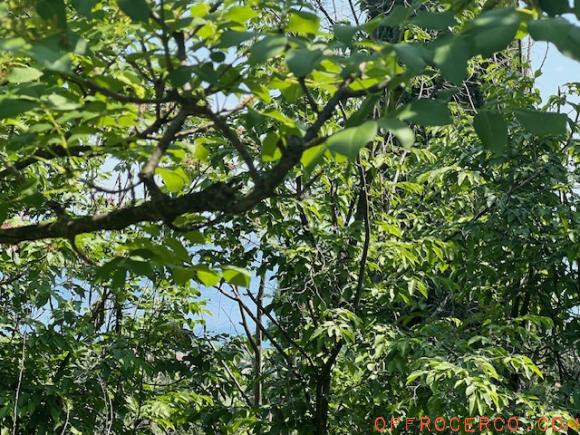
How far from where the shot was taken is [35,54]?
98 centimetres

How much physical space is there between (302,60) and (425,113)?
0.60 feet

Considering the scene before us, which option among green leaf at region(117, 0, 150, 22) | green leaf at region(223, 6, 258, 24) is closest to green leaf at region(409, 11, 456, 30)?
green leaf at region(223, 6, 258, 24)

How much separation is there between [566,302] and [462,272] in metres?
0.61

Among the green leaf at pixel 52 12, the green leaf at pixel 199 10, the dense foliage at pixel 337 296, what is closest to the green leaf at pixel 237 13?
the green leaf at pixel 199 10

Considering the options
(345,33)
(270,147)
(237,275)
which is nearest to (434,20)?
(345,33)

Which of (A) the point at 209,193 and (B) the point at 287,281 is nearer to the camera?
(A) the point at 209,193

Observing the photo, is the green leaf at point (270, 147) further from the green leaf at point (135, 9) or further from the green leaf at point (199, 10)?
the green leaf at point (135, 9)

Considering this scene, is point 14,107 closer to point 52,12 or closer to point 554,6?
point 52,12

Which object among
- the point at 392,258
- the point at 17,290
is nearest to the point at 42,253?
the point at 17,290

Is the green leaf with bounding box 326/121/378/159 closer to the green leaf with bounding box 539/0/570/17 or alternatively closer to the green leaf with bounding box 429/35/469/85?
the green leaf with bounding box 429/35/469/85

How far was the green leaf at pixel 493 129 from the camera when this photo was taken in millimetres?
1083

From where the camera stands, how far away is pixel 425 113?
1.00m

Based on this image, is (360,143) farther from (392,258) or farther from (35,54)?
(392,258)

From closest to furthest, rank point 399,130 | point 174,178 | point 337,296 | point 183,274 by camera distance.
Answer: point 399,130 < point 183,274 < point 174,178 < point 337,296
